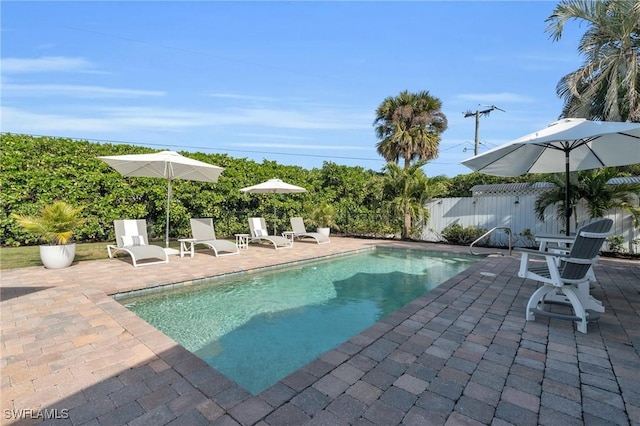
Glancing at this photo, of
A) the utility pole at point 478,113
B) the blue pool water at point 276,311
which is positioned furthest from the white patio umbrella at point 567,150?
the utility pole at point 478,113

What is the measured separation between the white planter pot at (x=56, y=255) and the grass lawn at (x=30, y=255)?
0.72 meters

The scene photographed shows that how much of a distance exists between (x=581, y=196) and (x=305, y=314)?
939cm

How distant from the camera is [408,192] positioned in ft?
41.9

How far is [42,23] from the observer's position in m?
9.64

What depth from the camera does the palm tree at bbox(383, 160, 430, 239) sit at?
12.6m

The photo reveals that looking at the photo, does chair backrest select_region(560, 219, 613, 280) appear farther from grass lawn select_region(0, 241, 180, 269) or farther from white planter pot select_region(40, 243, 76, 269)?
grass lawn select_region(0, 241, 180, 269)

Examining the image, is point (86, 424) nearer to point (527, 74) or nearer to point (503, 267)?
point (503, 267)

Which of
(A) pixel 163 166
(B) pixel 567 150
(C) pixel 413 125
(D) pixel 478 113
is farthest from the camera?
(D) pixel 478 113

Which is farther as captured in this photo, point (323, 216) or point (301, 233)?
point (323, 216)

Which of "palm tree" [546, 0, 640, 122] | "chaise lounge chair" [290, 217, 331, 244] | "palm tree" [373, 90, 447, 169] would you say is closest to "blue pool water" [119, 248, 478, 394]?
"chaise lounge chair" [290, 217, 331, 244]

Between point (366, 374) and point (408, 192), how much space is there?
36.2 feet

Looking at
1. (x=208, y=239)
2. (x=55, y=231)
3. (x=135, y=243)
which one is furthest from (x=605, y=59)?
(x=55, y=231)

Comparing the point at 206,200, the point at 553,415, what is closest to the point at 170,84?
the point at 206,200

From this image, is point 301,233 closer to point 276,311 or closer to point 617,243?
point 276,311
